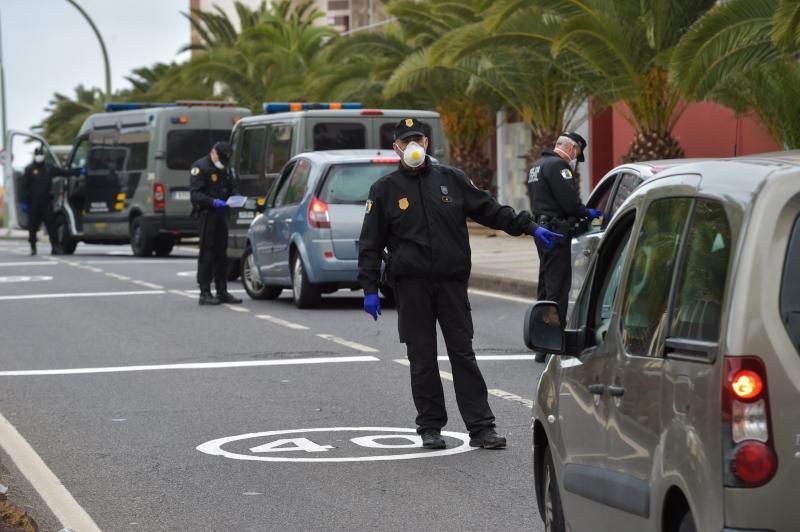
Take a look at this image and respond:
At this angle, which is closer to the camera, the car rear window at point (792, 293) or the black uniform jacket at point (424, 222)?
the car rear window at point (792, 293)

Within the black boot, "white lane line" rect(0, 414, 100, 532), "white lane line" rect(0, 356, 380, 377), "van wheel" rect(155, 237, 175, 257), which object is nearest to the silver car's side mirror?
"white lane line" rect(0, 414, 100, 532)

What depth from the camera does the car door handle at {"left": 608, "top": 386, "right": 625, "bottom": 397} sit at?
5199 mm

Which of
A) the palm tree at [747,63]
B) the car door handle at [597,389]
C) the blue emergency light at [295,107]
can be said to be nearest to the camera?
the car door handle at [597,389]

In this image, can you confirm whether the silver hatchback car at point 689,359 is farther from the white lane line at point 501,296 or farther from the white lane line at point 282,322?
the white lane line at point 501,296

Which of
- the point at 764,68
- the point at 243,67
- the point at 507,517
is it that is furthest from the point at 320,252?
the point at 243,67

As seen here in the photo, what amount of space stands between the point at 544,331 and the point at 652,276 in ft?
2.28

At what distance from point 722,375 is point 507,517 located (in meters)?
3.25

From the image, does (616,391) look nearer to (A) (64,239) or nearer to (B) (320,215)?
(B) (320,215)

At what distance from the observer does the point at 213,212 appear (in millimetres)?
19797

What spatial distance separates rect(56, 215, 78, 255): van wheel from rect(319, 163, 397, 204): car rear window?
16.7 meters

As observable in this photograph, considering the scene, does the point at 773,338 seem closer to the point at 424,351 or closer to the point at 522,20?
the point at 424,351

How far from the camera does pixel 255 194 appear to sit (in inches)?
901

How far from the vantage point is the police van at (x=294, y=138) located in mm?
22000

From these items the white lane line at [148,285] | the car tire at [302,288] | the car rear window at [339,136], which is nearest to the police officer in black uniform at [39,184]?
the white lane line at [148,285]
